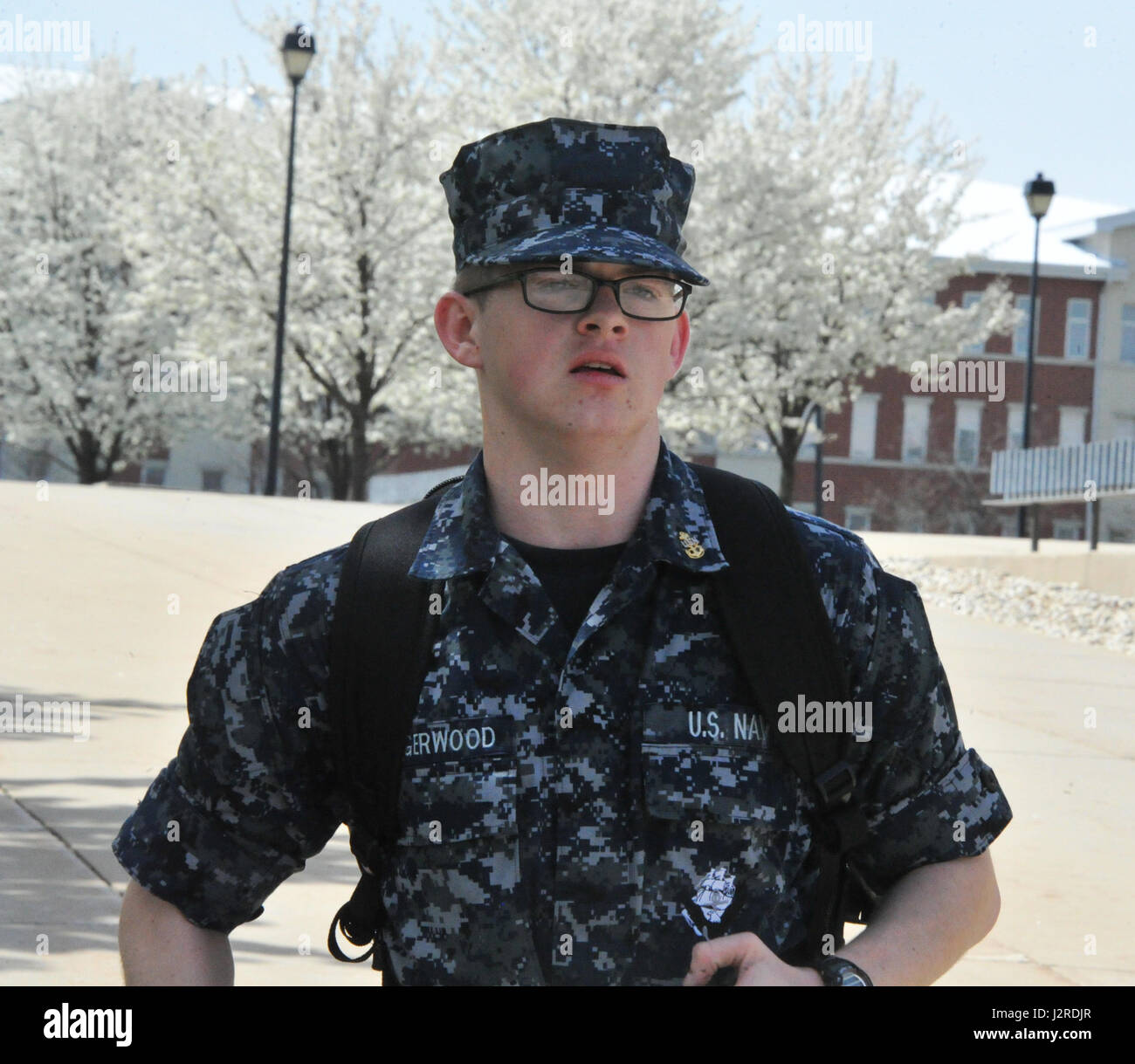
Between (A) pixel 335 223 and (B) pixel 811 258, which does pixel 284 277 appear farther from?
(B) pixel 811 258

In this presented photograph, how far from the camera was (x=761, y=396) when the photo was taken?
116 ft

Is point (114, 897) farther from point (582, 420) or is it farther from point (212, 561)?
point (212, 561)

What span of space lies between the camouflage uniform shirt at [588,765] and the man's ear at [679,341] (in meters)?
0.22

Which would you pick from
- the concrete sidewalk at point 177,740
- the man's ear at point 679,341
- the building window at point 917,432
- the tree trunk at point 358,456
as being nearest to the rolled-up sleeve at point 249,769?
the man's ear at point 679,341

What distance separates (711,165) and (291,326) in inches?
314

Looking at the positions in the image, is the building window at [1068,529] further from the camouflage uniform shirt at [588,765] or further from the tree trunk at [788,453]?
the camouflage uniform shirt at [588,765]

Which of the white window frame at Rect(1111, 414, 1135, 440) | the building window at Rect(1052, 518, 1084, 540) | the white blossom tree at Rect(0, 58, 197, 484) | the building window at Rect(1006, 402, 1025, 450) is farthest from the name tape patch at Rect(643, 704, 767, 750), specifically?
the white window frame at Rect(1111, 414, 1135, 440)

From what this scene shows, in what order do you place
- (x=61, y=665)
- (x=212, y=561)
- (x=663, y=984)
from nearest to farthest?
(x=663, y=984)
(x=61, y=665)
(x=212, y=561)

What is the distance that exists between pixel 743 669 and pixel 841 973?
0.36 metres

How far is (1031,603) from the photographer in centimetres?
1625

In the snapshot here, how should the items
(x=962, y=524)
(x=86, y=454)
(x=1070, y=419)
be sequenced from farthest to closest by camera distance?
(x=1070, y=419) → (x=962, y=524) → (x=86, y=454)

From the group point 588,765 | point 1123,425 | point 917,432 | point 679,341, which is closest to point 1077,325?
point 1123,425

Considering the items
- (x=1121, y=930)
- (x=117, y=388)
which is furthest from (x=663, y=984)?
(x=117, y=388)

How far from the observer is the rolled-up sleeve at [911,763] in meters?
2.02
